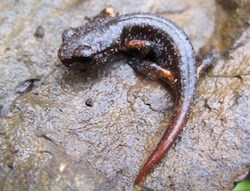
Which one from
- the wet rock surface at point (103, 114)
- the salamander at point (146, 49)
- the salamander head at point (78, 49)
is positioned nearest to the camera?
the wet rock surface at point (103, 114)

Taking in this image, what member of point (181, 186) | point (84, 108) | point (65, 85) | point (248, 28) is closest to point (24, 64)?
point (65, 85)

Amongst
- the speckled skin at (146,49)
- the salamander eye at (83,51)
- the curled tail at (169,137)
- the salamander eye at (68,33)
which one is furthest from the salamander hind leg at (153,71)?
the salamander eye at (68,33)

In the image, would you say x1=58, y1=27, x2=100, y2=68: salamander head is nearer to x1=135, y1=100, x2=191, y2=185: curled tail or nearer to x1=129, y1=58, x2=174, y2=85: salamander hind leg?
x1=129, y1=58, x2=174, y2=85: salamander hind leg

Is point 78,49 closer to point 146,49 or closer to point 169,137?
point 146,49

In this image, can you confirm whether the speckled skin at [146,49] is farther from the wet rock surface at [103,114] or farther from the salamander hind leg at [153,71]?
the wet rock surface at [103,114]

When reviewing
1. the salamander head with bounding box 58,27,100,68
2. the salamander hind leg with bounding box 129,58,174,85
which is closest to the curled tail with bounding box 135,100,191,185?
the salamander hind leg with bounding box 129,58,174,85

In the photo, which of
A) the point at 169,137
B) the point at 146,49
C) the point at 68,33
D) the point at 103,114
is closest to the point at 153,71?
the point at 146,49
